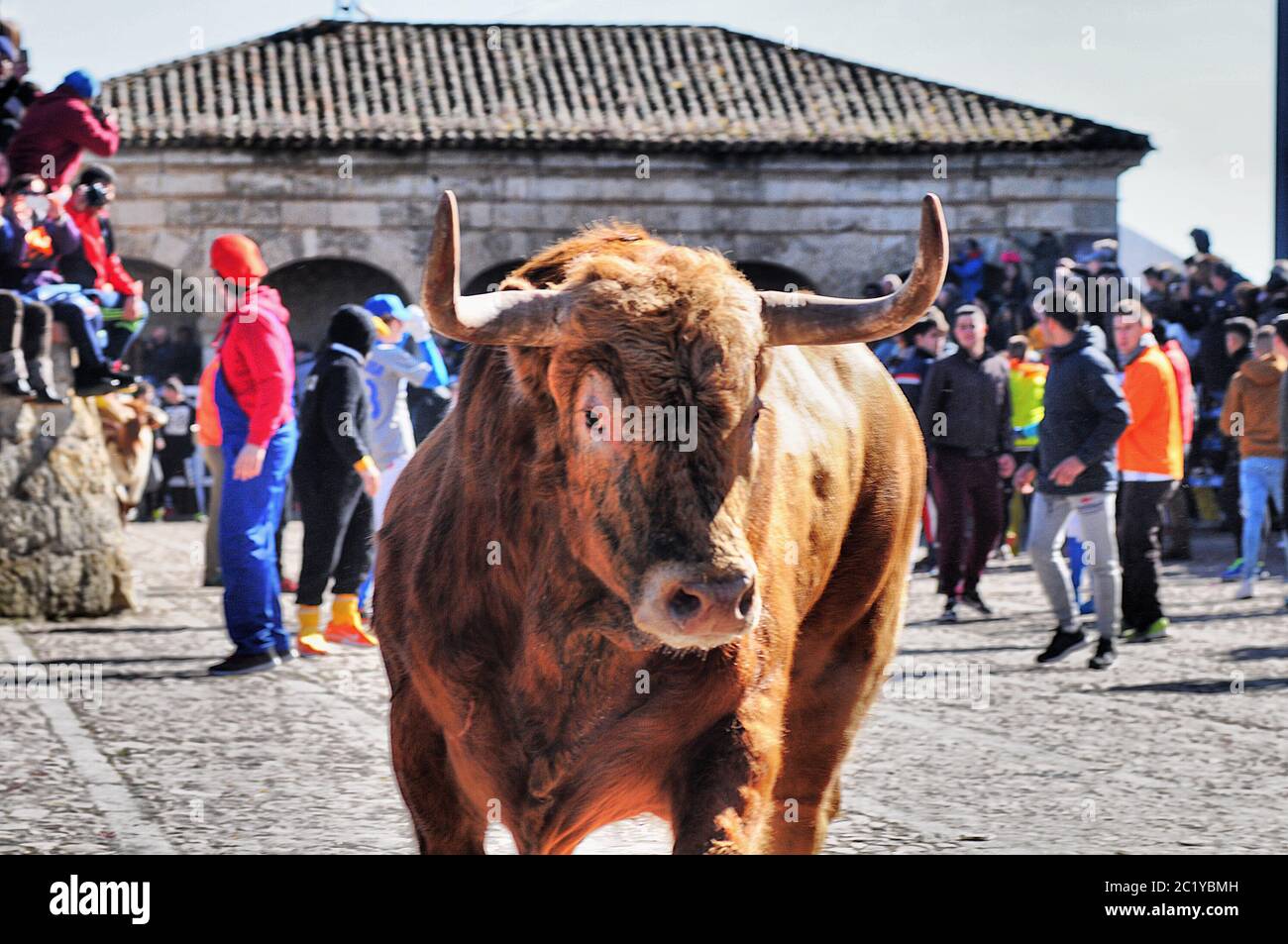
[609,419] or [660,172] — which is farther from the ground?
[660,172]

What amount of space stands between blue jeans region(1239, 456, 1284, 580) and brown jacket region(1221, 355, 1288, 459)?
7cm

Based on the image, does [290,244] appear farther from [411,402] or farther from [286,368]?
[286,368]

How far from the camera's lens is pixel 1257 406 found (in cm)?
1299

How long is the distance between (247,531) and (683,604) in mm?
6283

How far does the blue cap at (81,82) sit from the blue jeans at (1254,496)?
8883 mm

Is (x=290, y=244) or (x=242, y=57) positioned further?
(x=242, y=57)

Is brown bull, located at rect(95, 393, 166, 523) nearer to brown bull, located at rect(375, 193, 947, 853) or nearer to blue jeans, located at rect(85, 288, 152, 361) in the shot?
blue jeans, located at rect(85, 288, 152, 361)

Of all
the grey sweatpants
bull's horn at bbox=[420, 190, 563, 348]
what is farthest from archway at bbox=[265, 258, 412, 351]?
bull's horn at bbox=[420, 190, 563, 348]

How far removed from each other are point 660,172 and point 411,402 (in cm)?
2002

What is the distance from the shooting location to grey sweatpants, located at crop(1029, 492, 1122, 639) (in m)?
9.70

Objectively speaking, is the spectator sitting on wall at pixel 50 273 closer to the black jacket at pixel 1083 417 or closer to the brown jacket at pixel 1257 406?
the black jacket at pixel 1083 417

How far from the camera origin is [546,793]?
365 centimetres

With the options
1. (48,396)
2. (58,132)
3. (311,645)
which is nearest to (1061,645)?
(311,645)

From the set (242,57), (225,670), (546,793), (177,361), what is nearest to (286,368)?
(225,670)
